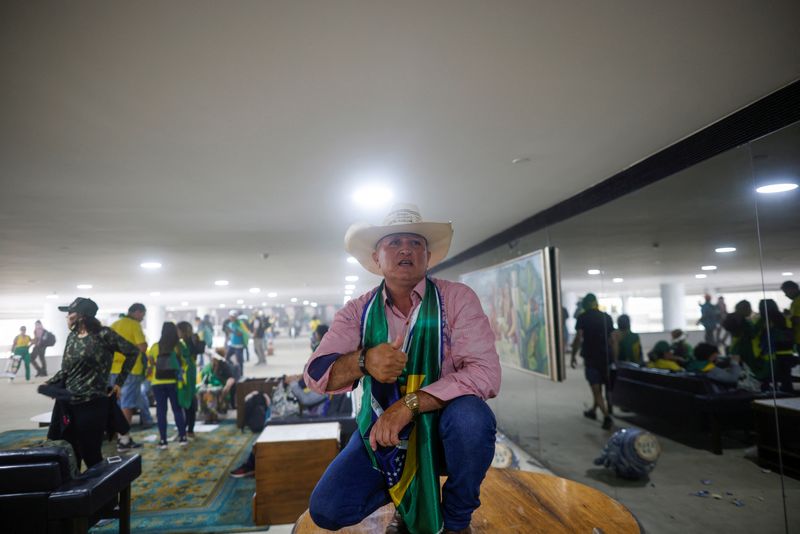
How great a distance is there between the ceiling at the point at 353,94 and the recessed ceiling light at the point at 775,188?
1.48ft

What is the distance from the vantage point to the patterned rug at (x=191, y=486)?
3.68 metres

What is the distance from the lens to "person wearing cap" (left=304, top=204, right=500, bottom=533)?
1.21 meters

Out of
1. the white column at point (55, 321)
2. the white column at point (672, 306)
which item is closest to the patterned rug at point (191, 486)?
the white column at point (672, 306)

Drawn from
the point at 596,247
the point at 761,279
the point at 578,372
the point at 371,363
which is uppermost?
the point at 596,247

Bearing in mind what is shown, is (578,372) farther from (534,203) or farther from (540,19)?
(540,19)

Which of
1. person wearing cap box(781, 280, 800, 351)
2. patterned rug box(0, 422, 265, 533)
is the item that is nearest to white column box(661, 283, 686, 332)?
person wearing cap box(781, 280, 800, 351)

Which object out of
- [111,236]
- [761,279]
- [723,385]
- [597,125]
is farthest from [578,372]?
[111,236]

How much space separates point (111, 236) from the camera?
5.81 meters

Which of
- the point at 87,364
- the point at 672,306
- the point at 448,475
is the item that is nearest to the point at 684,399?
the point at 672,306

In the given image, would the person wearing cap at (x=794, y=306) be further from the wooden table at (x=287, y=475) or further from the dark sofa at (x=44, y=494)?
the dark sofa at (x=44, y=494)

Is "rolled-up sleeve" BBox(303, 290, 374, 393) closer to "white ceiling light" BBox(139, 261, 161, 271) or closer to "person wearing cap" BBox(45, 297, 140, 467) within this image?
"person wearing cap" BBox(45, 297, 140, 467)

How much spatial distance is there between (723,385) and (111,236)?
21.5ft

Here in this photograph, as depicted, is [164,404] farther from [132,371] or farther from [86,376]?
[86,376]

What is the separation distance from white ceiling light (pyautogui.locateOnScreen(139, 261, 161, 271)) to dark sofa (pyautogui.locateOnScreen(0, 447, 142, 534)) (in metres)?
6.17
